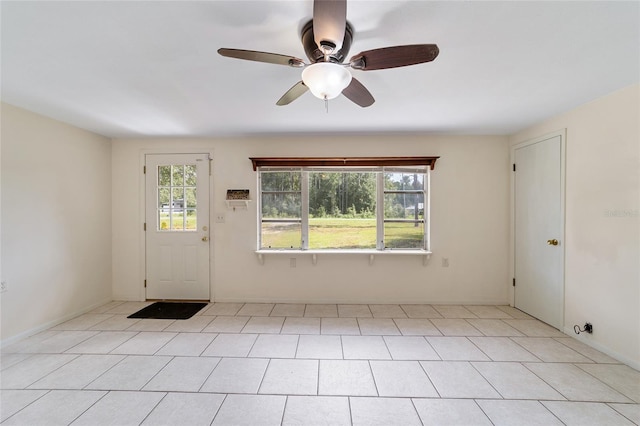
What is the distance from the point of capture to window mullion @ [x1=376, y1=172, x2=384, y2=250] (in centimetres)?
364

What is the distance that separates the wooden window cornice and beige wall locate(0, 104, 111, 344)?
6.99 feet

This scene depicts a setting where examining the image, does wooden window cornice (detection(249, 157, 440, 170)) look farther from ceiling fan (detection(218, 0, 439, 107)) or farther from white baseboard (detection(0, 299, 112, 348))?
white baseboard (detection(0, 299, 112, 348))

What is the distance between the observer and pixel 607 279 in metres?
2.30

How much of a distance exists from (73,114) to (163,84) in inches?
60.5

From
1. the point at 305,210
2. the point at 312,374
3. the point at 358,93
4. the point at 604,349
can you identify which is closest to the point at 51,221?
the point at 305,210

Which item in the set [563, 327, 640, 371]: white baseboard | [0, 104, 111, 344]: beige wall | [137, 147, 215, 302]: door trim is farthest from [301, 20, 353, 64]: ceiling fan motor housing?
[563, 327, 640, 371]: white baseboard

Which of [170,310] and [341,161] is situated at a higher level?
[341,161]

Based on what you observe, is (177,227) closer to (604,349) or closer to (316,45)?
(316,45)

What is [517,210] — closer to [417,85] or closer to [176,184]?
[417,85]

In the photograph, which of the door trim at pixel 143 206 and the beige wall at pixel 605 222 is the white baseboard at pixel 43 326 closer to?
the door trim at pixel 143 206

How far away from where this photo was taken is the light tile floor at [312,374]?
5.40ft

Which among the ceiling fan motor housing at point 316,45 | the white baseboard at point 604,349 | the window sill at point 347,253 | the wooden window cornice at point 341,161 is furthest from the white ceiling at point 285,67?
the white baseboard at point 604,349

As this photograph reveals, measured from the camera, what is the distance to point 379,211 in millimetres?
3656

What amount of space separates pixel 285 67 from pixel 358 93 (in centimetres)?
56
